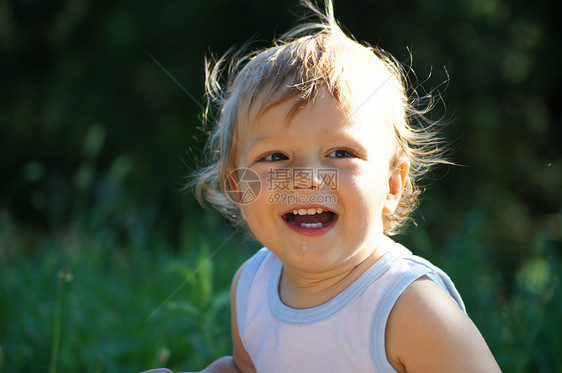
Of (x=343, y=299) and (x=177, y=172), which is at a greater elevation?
(x=343, y=299)

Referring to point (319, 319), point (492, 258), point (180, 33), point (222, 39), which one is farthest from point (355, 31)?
point (319, 319)

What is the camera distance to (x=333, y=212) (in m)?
1.41

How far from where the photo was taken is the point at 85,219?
353cm

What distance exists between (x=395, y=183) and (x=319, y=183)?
0.30 meters

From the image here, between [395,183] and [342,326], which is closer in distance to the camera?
[342,326]

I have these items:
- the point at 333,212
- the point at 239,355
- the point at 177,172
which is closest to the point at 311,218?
the point at 333,212

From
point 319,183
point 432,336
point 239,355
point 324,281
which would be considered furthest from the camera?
point 239,355

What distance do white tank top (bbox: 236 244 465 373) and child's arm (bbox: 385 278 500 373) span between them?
2 centimetres

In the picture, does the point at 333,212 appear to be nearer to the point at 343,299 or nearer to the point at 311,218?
the point at 311,218

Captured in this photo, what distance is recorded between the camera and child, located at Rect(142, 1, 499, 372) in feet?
4.23

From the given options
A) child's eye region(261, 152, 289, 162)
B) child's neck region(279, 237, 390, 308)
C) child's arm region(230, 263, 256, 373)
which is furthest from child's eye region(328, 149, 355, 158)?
child's arm region(230, 263, 256, 373)

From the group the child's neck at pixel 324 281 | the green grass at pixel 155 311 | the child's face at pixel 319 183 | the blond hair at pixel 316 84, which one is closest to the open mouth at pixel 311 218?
the child's face at pixel 319 183

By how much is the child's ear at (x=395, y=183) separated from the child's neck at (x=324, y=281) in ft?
0.28

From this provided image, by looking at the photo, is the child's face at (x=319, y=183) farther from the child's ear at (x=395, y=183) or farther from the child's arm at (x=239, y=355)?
the child's arm at (x=239, y=355)
